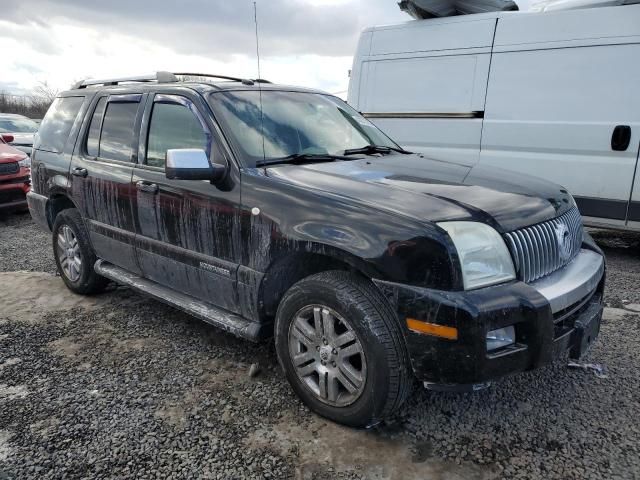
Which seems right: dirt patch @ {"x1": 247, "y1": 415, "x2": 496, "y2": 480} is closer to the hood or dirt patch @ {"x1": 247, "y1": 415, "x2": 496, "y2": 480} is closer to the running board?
the running board

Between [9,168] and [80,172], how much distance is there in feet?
15.1

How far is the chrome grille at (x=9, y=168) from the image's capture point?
7.72 meters

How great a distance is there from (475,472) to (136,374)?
6.56 ft

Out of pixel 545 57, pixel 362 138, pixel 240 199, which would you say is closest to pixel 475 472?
pixel 240 199

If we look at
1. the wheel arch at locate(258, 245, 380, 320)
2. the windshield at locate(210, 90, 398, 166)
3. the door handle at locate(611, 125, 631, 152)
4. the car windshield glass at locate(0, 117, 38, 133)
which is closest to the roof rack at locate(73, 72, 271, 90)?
the windshield at locate(210, 90, 398, 166)

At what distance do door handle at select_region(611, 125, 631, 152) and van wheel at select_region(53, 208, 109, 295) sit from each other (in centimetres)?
502

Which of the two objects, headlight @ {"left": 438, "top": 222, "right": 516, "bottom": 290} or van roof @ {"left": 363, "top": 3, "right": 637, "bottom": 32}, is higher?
van roof @ {"left": 363, "top": 3, "right": 637, "bottom": 32}

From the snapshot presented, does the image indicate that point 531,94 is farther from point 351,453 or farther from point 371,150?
point 351,453

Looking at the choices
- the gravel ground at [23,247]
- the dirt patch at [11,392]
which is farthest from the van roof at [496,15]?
the dirt patch at [11,392]

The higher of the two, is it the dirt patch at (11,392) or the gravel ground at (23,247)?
the dirt patch at (11,392)

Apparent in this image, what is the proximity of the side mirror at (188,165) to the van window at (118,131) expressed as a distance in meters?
1.05

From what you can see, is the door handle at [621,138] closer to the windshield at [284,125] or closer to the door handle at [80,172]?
the windshield at [284,125]

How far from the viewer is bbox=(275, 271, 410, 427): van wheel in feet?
7.68

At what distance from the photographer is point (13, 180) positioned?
7875mm
